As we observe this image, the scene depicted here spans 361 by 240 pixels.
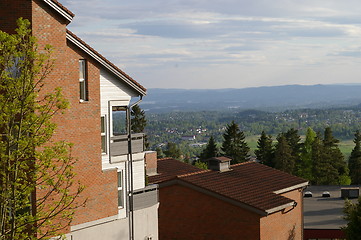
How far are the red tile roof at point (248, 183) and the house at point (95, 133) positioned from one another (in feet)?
28.8

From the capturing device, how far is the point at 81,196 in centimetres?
2519

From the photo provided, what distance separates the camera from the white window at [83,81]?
25672mm

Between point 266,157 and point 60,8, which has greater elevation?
point 60,8

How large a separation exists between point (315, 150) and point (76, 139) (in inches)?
3014

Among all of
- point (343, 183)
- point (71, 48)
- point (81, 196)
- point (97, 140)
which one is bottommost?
point (343, 183)

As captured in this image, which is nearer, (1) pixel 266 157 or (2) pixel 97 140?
(2) pixel 97 140

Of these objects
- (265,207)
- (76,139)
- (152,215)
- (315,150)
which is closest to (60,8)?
(76,139)

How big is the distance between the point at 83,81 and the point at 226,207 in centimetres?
1531

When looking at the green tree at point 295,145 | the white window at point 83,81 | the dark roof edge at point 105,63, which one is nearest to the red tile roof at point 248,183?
the dark roof edge at point 105,63

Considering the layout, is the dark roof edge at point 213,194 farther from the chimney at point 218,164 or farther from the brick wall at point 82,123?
the brick wall at point 82,123

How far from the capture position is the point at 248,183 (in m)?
40.2

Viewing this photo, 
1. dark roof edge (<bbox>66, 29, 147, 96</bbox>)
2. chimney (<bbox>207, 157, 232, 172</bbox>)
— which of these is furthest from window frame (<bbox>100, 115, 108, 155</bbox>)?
chimney (<bbox>207, 157, 232, 172</bbox>)

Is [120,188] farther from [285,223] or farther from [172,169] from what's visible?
[172,169]

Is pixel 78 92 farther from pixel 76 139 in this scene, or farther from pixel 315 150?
pixel 315 150
